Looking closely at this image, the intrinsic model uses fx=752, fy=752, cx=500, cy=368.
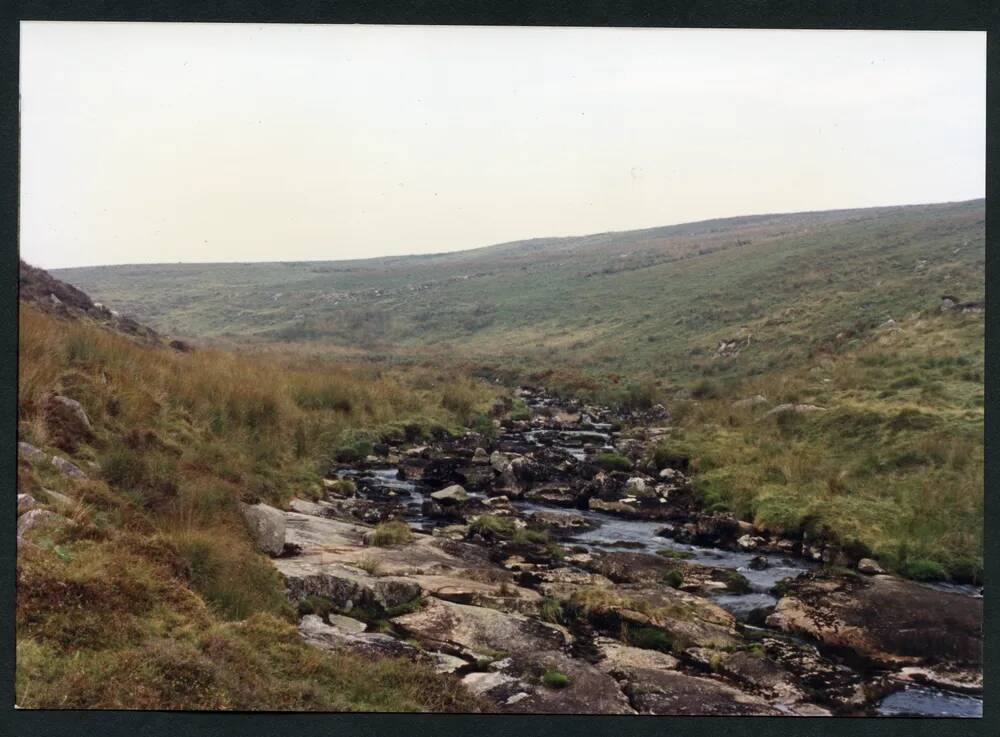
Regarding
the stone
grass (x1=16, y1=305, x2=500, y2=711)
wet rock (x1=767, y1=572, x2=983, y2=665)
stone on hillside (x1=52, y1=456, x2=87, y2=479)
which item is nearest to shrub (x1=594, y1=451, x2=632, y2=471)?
wet rock (x1=767, y1=572, x2=983, y2=665)

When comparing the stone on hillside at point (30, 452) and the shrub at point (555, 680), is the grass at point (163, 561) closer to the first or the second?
the stone on hillside at point (30, 452)

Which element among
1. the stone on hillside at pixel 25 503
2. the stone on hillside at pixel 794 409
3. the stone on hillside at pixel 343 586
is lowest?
the stone on hillside at pixel 343 586

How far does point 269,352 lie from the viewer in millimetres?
10148

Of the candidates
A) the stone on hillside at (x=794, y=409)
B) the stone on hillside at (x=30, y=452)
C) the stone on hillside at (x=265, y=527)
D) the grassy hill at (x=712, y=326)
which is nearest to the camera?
the stone on hillside at (x=30, y=452)

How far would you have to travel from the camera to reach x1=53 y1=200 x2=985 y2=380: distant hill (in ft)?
31.9

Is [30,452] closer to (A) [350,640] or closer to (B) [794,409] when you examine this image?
(A) [350,640]

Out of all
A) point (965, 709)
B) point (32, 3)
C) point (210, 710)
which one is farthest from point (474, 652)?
point (32, 3)

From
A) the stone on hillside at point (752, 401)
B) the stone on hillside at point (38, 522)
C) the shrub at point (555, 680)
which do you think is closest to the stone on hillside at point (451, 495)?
the shrub at point (555, 680)

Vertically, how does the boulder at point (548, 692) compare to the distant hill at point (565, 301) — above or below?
below

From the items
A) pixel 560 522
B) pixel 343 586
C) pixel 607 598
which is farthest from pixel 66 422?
pixel 607 598

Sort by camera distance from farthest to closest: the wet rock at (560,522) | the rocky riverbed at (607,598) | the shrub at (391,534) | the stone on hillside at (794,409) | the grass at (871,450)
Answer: the stone on hillside at (794,409)
the wet rock at (560,522)
the shrub at (391,534)
the grass at (871,450)
the rocky riverbed at (607,598)

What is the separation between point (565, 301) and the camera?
32.4 ft

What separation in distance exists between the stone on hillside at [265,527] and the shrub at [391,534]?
1.08 m

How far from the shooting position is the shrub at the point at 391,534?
878 centimetres
